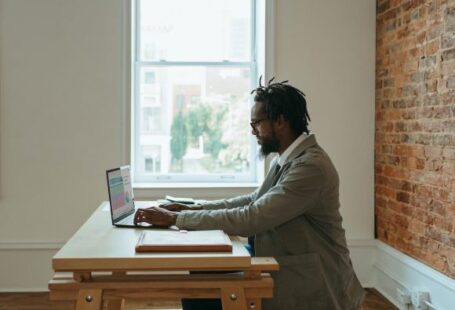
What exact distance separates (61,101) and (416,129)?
2342 mm

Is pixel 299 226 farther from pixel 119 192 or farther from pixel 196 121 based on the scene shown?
pixel 196 121

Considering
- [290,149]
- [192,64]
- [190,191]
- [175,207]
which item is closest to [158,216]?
[175,207]

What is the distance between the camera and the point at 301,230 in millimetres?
2287

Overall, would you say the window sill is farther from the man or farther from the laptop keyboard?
the man

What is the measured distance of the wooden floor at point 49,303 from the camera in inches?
154

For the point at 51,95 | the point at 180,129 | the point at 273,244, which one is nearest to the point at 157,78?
the point at 180,129

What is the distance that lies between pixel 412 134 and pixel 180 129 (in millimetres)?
1727

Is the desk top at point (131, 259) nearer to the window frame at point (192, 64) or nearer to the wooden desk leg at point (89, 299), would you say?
the wooden desk leg at point (89, 299)

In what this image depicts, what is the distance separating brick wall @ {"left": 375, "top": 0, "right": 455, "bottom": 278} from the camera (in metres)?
3.20

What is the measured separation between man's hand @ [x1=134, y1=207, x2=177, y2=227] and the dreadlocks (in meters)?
0.55

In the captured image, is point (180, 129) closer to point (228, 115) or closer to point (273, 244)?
point (228, 115)

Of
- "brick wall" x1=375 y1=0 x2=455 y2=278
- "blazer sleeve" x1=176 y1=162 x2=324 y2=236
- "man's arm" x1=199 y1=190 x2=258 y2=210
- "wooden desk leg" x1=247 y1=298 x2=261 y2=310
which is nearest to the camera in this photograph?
"wooden desk leg" x1=247 y1=298 x2=261 y2=310

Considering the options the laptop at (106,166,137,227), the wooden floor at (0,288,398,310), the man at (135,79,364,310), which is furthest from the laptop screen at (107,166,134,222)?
the wooden floor at (0,288,398,310)

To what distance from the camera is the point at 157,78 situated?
456 cm
